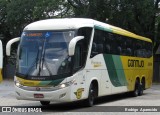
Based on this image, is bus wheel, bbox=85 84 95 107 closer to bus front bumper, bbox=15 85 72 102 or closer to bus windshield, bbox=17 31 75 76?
bus front bumper, bbox=15 85 72 102

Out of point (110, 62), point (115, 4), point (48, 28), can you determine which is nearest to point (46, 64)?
point (48, 28)

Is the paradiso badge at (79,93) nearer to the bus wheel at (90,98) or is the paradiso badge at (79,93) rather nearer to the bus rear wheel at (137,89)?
the bus wheel at (90,98)

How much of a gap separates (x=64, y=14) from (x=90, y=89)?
77.8 ft

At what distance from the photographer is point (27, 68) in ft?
50.6

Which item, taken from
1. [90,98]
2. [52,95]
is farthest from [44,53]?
[90,98]

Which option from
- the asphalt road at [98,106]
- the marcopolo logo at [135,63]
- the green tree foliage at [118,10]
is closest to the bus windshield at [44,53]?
the asphalt road at [98,106]

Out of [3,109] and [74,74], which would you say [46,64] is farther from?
[3,109]

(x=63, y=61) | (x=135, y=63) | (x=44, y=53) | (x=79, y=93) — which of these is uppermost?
(x=44, y=53)

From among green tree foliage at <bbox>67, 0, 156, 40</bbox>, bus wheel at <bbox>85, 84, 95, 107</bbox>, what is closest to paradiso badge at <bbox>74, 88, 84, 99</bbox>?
bus wheel at <bbox>85, 84, 95, 107</bbox>

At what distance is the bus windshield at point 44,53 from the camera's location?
15133 millimetres

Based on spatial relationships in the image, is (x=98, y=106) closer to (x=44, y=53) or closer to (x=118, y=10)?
(x=44, y=53)

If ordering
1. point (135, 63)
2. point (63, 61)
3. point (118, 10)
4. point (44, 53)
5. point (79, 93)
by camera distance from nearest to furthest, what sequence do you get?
point (63, 61) < point (44, 53) < point (79, 93) < point (135, 63) < point (118, 10)

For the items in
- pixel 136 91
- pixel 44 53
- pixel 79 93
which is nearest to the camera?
pixel 44 53

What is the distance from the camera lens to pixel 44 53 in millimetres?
15359
